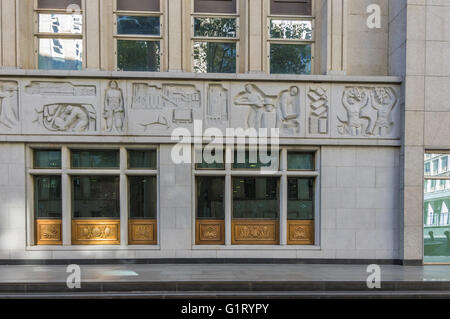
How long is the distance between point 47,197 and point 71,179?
0.93m

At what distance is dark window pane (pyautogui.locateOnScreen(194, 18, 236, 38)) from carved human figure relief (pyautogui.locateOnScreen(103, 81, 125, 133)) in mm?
3261

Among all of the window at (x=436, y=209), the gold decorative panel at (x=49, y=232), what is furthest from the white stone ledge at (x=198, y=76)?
the gold decorative panel at (x=49, y=232)

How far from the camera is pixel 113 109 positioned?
920cm

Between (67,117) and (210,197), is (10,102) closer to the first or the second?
(67,117)

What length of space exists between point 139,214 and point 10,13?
732 centimetres

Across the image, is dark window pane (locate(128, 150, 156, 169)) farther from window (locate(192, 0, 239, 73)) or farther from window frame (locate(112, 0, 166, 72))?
window (locate(192, 0, 239, 73))

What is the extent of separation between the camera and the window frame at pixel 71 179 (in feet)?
Result: 30.2

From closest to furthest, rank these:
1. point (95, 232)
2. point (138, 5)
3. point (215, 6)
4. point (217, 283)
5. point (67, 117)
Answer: point (217, 283)
point (67, 117)
point (95, 232)
point (138, 5)
point (215, 6)

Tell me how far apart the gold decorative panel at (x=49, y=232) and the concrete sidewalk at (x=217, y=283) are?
1.22 meters

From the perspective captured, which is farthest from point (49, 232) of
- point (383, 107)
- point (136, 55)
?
point (383, 107)

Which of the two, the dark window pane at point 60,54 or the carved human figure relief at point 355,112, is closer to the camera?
the carved human figure relief at point 355,112

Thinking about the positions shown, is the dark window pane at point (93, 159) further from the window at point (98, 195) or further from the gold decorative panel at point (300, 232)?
the gold decorative panel at point (300, 232)

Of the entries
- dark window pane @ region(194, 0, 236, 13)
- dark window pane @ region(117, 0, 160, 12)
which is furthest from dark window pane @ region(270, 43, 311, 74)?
dark window pane @ region(117, 0, 160, 12)

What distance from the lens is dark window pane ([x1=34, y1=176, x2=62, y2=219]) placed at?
9.41 meters
